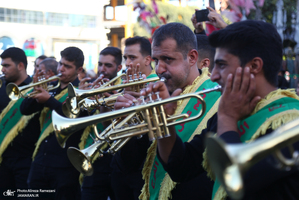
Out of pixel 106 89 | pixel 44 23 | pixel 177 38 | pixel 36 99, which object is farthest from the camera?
pixel 44 23

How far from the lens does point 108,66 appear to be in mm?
5117

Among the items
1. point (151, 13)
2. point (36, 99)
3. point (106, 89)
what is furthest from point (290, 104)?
point (151, 13)

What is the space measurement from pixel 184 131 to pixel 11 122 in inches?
139

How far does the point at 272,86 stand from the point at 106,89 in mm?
1695

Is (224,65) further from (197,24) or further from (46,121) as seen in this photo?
(46,121)

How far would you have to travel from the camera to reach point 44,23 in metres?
27.3

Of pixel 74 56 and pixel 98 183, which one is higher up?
pixel 74 56

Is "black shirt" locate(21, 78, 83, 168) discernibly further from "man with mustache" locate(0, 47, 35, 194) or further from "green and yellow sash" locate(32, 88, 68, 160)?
"man with mustache" locate(0, 47, 35, 194)

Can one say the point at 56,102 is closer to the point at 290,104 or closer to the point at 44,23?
the point at 290,104

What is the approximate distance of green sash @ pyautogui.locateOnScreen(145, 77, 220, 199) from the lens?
258cm

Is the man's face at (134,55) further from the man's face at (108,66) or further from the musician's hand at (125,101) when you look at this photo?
the musician's hand at (125,101)

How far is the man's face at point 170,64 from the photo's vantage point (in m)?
2.79

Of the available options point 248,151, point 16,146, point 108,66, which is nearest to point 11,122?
point 16,146

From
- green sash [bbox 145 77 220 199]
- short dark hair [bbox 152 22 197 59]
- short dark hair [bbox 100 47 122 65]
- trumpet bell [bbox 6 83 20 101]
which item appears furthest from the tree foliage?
green sash [bbox 145 77 220 199]
